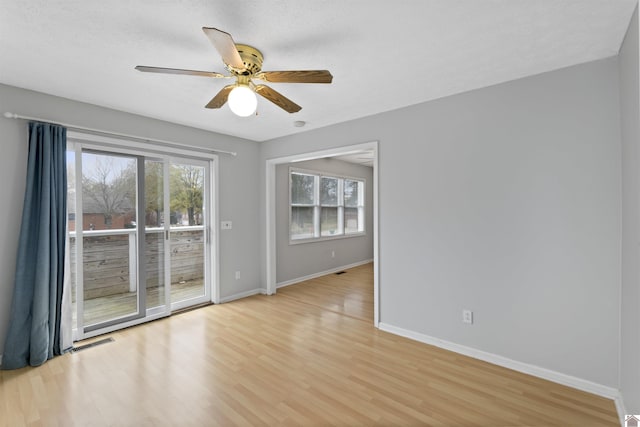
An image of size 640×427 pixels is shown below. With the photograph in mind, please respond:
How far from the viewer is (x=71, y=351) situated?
288 centimetres

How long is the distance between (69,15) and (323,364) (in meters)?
3.06

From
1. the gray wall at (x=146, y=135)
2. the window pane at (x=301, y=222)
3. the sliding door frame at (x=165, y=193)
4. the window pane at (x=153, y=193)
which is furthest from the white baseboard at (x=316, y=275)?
the window pane at (x=153, y=193)

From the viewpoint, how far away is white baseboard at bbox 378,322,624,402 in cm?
217

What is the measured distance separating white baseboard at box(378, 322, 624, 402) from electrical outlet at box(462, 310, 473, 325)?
0.25 metres

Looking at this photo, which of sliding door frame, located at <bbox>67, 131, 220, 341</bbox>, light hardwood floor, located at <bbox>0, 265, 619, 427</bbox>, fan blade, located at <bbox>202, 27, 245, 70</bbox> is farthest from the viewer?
sliding door frame, located at <bbox>67, 131, 220, 341</bbox>

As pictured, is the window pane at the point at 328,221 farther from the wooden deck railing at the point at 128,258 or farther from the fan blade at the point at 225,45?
the fan blade at the point at 225,45

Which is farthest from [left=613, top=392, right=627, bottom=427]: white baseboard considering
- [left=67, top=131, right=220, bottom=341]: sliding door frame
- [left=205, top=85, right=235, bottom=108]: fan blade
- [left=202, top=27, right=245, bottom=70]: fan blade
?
[left=67, top=131, right=220, bottom=341]: sliding door frame

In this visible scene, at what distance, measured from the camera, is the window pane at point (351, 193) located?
687cm

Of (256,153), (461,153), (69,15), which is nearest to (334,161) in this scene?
(256,153)

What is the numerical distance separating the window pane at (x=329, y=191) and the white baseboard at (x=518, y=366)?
3438 mm

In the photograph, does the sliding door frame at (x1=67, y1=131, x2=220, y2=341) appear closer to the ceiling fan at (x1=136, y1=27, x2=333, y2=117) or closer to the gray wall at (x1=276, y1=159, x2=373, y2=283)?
the gray wall at (x1=276, y1=159, x2=373, y2=283)

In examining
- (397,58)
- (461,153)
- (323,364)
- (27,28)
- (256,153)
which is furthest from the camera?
(256,153)

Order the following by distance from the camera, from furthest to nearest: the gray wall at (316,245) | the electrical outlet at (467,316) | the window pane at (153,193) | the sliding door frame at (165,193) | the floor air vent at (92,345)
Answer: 1. the gray wall at (316,245)
2. the window pane at (153,193)
3. the sliding door frame at (165,193)
4. the floor air vent at (92,345)
5. the electrical outlet at (467,316)

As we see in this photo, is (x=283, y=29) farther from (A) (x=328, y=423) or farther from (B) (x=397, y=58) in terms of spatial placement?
(A) (x=328, y=423)
